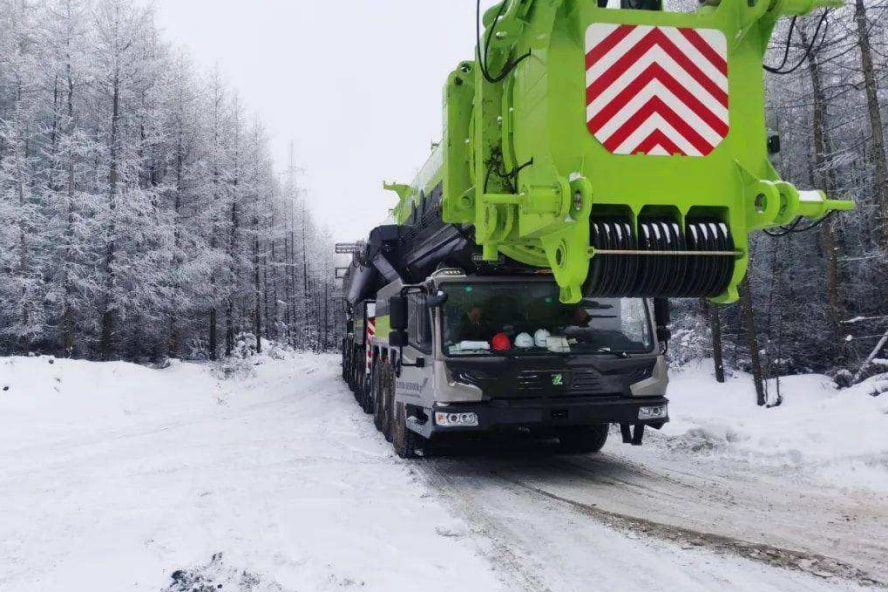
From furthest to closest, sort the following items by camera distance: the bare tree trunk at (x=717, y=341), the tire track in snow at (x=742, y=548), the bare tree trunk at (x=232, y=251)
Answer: the bare tree trunk at (x=232, y=251)
the bare tree trunk at (x=717, y=341)
the tire track in snow at (x=742, y=548)

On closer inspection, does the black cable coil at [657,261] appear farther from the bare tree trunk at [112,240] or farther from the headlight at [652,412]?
the bare tree trunk at [112,240]

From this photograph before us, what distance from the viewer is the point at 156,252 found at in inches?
770

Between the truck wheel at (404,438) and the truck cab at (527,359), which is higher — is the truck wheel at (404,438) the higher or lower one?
the lower one

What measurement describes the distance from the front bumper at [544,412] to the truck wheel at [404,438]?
4.76 ft

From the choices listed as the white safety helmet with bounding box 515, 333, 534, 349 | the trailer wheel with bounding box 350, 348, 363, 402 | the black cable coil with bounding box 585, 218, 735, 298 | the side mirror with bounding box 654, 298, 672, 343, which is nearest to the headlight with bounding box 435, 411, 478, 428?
the white safety helmet with bounding box 515, 333, 534, 349

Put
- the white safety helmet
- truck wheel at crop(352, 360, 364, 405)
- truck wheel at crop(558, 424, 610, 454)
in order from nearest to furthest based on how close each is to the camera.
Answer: the white safety helmet, truck wheel at crop(558, 424, 610, 454), truck wheel at crop(352, 360, 364, 405)

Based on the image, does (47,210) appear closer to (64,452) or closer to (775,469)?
(64,452)

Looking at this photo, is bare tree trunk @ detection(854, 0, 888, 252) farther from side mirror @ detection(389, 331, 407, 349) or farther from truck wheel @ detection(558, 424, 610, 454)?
side mirror @ detection(389, 331, 407, 349)

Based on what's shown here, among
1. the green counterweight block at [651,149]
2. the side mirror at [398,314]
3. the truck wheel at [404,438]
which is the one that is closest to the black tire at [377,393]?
the truck wheel at [404,438]

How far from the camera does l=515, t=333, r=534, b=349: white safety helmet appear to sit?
656 centimetres

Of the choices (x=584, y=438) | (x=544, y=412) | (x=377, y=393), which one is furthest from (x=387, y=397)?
(x=544, y=412)

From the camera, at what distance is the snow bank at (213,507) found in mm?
3871

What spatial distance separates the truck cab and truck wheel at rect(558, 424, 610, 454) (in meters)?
1.13

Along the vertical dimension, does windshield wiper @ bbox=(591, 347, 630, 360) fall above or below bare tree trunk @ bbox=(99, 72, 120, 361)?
below
